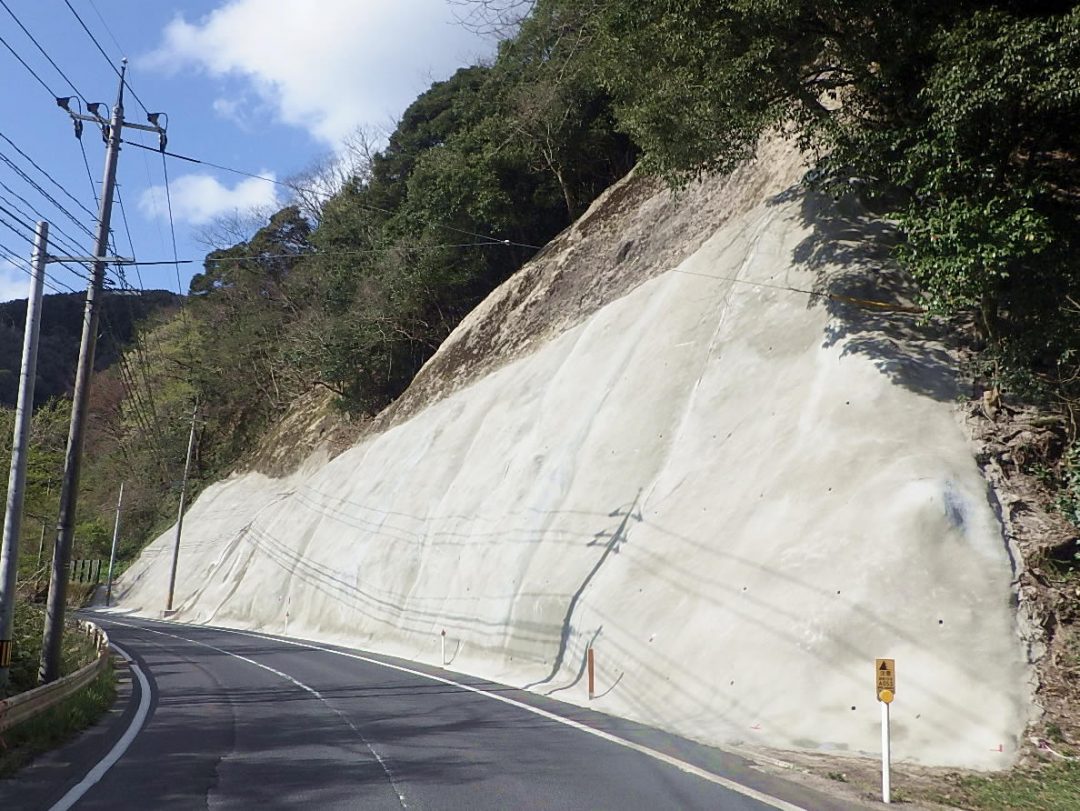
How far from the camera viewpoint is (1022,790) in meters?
7.59

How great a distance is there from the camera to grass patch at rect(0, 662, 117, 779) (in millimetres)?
8305

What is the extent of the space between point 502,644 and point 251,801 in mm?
11331

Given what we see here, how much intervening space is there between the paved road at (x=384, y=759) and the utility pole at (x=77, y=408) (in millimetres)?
1585

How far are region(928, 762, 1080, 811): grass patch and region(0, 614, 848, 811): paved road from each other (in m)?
1.36

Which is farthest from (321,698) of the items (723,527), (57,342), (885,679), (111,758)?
(57,342)

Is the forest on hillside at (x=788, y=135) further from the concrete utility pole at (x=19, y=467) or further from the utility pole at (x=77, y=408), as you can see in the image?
the concrete utility pole at (x=19, y=467)

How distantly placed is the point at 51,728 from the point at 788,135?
1455 centimetres

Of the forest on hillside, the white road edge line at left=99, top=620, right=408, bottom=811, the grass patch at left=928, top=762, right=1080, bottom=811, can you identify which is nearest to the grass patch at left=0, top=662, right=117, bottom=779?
the white road edge line at left=99, top=620, right=408, bottom=811

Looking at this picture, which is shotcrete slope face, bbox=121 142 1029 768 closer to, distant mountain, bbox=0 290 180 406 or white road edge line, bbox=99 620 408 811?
white road edge line, bbox=99 620 408 811

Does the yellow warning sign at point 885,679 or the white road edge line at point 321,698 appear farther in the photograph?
the yellow warning sign at point 885,679

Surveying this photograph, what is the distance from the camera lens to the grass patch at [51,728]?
8.30 meters

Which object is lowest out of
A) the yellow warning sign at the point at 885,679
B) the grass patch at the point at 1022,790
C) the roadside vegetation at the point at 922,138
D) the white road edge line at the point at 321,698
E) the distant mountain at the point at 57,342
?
the white road edge line at the point at 321,698

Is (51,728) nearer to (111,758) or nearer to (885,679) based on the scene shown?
(111,758)

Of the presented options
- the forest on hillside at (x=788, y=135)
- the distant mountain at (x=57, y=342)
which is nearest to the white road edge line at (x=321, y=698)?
the forest on hillside at (x=788, y=135)
